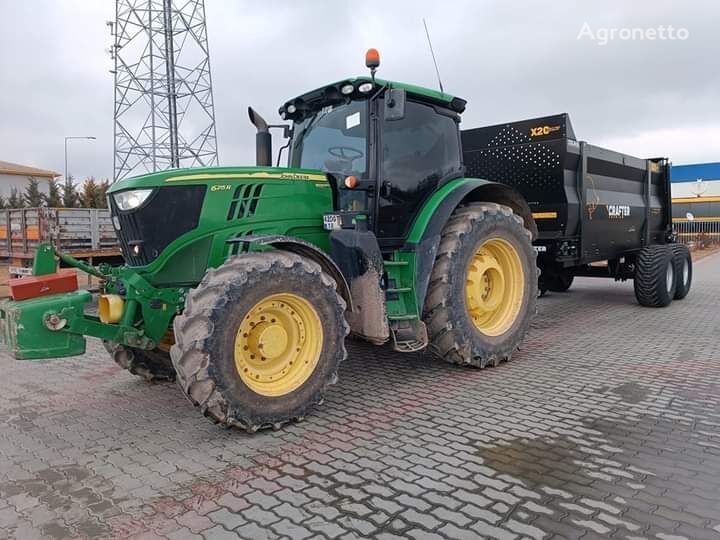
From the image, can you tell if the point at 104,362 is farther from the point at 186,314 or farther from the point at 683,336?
the point at 683,336

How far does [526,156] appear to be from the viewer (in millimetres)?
7215

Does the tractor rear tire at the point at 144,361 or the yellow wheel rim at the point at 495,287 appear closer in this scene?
the tractor rear tire at the point at 144,361

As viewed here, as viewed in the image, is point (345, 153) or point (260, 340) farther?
point (345, 153)

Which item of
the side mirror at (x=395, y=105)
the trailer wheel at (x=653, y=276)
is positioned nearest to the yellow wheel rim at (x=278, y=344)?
the side mirror at (x=395, y=105)

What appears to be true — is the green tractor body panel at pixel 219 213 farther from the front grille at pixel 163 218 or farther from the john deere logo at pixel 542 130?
the john deere logo at pixel 542 130

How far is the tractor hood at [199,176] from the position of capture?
3811 millimetres

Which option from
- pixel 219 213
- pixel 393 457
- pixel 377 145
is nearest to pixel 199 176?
pixel 219 213

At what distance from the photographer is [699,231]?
29828 mm

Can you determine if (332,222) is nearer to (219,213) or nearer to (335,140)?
(335,140)

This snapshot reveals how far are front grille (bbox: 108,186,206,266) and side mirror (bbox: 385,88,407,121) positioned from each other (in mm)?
1536

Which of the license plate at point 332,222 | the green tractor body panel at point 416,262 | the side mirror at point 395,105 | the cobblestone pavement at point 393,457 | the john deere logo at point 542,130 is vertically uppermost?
the john deere logo at point 542,130

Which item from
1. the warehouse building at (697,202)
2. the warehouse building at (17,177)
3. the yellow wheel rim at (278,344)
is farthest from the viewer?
the warehouse building at (17,177)

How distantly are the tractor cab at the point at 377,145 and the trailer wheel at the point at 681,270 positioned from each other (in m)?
5.92

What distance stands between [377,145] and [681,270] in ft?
23.9
